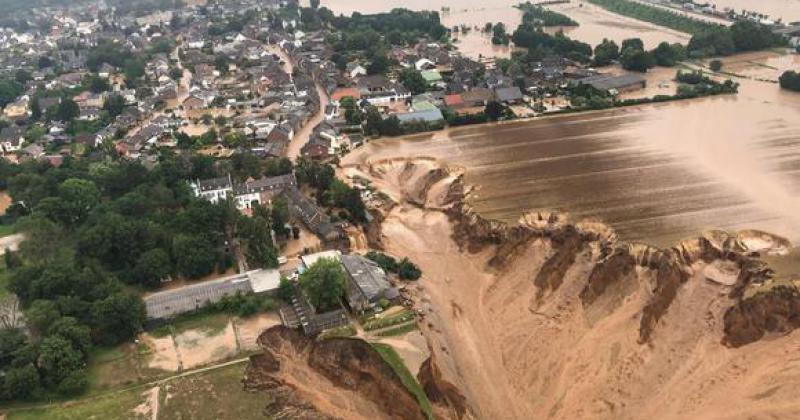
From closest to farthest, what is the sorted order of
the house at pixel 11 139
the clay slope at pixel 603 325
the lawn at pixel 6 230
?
the clay slope at pixel 603 325
the lawn at pixel 6 230
the house at pixel 11 139

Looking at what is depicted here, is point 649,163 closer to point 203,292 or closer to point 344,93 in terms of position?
point 203,292

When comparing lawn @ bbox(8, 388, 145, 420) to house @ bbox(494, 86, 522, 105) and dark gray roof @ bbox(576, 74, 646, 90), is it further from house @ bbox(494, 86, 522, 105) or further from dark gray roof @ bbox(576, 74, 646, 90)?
dark gray roof @ bbox(576, 74, 646, 90)

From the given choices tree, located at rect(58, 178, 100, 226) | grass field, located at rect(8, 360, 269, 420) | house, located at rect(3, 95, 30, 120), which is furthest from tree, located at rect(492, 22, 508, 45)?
grass field, located at rect(8, 360, 269, 420)

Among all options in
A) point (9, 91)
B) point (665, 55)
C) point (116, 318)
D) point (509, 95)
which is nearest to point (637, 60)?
point (665, 55)

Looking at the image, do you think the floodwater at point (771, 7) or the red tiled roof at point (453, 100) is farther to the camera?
the floodwater at point (771, 7)

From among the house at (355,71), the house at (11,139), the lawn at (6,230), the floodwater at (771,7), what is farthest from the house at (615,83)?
the house at (11,139)

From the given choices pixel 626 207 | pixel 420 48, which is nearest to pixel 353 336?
pixel 626 207

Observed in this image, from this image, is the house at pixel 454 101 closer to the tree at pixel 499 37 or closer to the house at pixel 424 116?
the house at pixel 424 116
